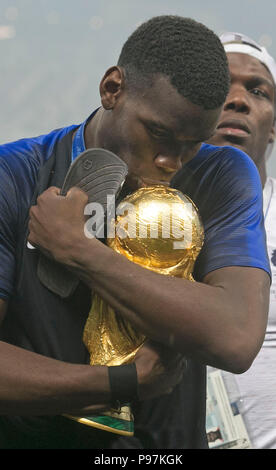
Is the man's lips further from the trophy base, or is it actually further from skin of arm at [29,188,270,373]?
the trophy base

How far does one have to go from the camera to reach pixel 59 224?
2.35 meters

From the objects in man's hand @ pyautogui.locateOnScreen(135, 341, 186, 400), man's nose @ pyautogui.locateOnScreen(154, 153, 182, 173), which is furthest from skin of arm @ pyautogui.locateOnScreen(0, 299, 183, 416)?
man's nose @ pyautogui.locateOnScreen(154, 153, 182, 173)

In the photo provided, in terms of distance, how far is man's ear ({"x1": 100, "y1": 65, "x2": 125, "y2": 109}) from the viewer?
256 cm

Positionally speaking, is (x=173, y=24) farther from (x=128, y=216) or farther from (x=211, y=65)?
(x=128, y=216)

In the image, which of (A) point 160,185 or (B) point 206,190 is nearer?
(A) point 160,185

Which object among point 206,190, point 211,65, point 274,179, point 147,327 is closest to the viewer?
point 147,327

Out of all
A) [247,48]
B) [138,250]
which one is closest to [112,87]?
[138,250]

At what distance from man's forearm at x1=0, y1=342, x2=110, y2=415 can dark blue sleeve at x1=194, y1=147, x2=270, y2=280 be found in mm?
515

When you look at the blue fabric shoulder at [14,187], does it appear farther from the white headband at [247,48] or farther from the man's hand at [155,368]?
the white headband at [247,48]

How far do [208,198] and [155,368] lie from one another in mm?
645

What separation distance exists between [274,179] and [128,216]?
3.29 metres

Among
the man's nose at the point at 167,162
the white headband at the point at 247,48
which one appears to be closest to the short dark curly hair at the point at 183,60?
the man's nose at the point at 167,162
